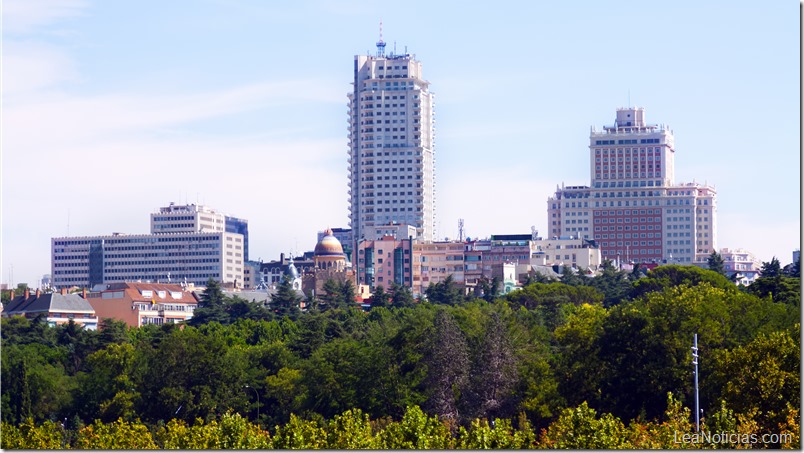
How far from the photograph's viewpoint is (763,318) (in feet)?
345

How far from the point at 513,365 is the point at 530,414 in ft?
18.8

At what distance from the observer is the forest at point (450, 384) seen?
75125 mm

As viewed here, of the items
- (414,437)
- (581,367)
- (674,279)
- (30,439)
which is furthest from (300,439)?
(674,279)

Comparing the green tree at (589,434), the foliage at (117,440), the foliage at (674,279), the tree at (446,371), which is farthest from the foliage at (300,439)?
the foliage at (674,279)

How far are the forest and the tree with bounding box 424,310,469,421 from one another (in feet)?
0.44

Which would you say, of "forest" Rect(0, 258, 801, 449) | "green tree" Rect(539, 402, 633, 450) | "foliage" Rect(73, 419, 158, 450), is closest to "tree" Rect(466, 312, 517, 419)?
"forest" Rect(0, 258, 801, 449)

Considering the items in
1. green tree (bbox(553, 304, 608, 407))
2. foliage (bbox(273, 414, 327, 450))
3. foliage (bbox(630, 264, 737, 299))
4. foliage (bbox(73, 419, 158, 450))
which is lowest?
foliage (bbox(73, 419, 158, 450))

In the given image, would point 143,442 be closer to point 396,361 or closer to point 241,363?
point 396,361

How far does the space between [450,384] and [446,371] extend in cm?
85

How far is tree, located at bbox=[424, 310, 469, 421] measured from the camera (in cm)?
10906

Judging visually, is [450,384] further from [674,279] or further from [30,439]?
[674,279]

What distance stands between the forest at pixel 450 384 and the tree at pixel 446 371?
0.44ft

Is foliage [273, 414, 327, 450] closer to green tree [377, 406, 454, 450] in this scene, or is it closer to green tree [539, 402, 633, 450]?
green tree [377, 406, 454, 450]

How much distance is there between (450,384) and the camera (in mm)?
110750
